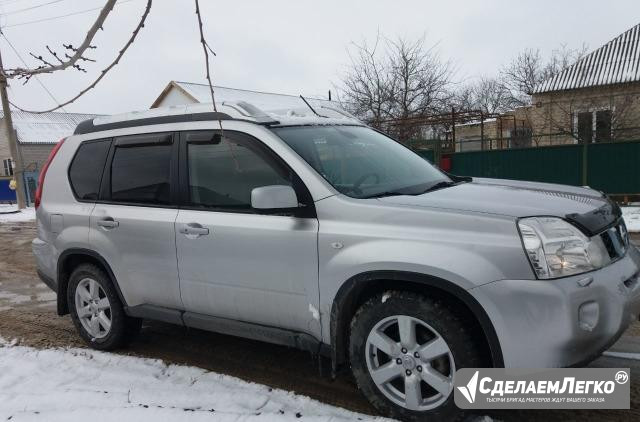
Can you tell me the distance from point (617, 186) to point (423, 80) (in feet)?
32.0

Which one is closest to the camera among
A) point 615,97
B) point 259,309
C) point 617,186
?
point 259,309

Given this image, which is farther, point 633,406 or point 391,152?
point 391,152

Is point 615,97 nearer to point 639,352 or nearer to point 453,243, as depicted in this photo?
point 639,352

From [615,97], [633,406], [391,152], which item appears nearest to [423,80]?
[615,97]

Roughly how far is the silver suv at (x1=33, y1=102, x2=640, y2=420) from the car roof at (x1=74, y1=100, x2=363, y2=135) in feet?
0.06

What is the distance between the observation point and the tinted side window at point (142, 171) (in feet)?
13.1

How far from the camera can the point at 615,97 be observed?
747 inches

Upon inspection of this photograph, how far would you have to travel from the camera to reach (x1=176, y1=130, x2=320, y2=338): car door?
324 cm

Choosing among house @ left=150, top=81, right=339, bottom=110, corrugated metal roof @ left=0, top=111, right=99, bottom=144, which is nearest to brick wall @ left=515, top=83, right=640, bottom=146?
house @ left=150, top=81, right=339, bottom=110

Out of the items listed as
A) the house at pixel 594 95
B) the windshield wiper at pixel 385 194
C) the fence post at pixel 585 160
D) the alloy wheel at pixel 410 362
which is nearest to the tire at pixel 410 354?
the alloy wheel at pixel 410 362

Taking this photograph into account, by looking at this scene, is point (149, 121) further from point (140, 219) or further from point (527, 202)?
point (527, 202)

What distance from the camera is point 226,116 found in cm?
379

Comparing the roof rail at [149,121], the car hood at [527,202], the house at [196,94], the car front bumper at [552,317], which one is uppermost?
the house at [196,94]

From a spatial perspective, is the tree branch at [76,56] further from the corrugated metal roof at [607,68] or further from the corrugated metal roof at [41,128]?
the corrugated metal roof at [41,128]
